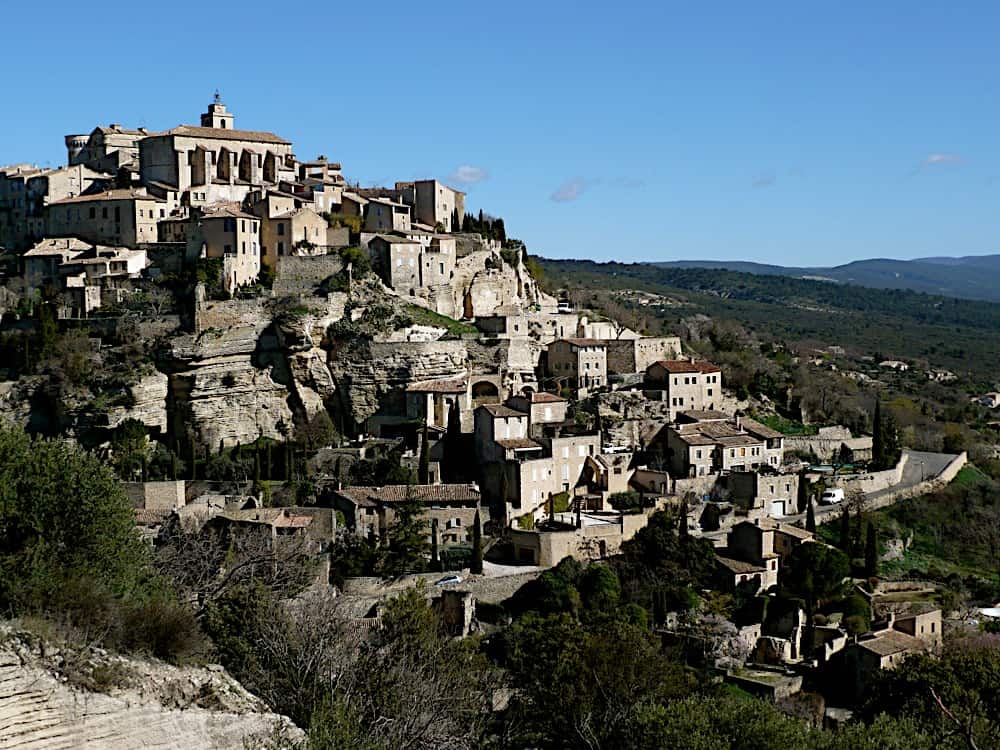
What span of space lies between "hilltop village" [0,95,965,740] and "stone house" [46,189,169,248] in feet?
0.32

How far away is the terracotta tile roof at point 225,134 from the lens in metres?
49.7

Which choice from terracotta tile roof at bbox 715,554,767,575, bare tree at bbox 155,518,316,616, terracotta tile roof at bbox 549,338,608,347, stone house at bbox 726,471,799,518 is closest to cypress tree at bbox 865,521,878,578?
stone house at bbox 726,471,799,518

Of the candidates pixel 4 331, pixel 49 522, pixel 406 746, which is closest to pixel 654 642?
pixel 406 746

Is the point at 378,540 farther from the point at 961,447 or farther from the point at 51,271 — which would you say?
the point at 961,447

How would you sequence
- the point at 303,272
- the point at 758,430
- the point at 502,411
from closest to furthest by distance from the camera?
the point at 502,411
the point at 758,430
the point at 303,272

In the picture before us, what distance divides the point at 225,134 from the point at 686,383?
853 inches

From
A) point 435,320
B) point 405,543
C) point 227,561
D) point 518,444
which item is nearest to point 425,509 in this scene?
point 405,543

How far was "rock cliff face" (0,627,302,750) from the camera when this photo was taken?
11992 millimetres

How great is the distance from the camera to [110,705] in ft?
41.1

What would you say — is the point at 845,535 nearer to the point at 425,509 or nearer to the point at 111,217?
the point at 425,509

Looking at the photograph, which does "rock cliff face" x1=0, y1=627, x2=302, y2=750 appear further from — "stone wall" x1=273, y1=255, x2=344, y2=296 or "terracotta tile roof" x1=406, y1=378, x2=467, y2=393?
"stone wall" x1=273, y1=255, x2=344, y2=296

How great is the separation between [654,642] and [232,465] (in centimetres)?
1590

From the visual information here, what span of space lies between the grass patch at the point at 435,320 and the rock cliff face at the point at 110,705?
30642 mm

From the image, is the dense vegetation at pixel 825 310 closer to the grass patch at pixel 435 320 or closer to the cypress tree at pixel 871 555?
the grass patch at pixel 435 320
